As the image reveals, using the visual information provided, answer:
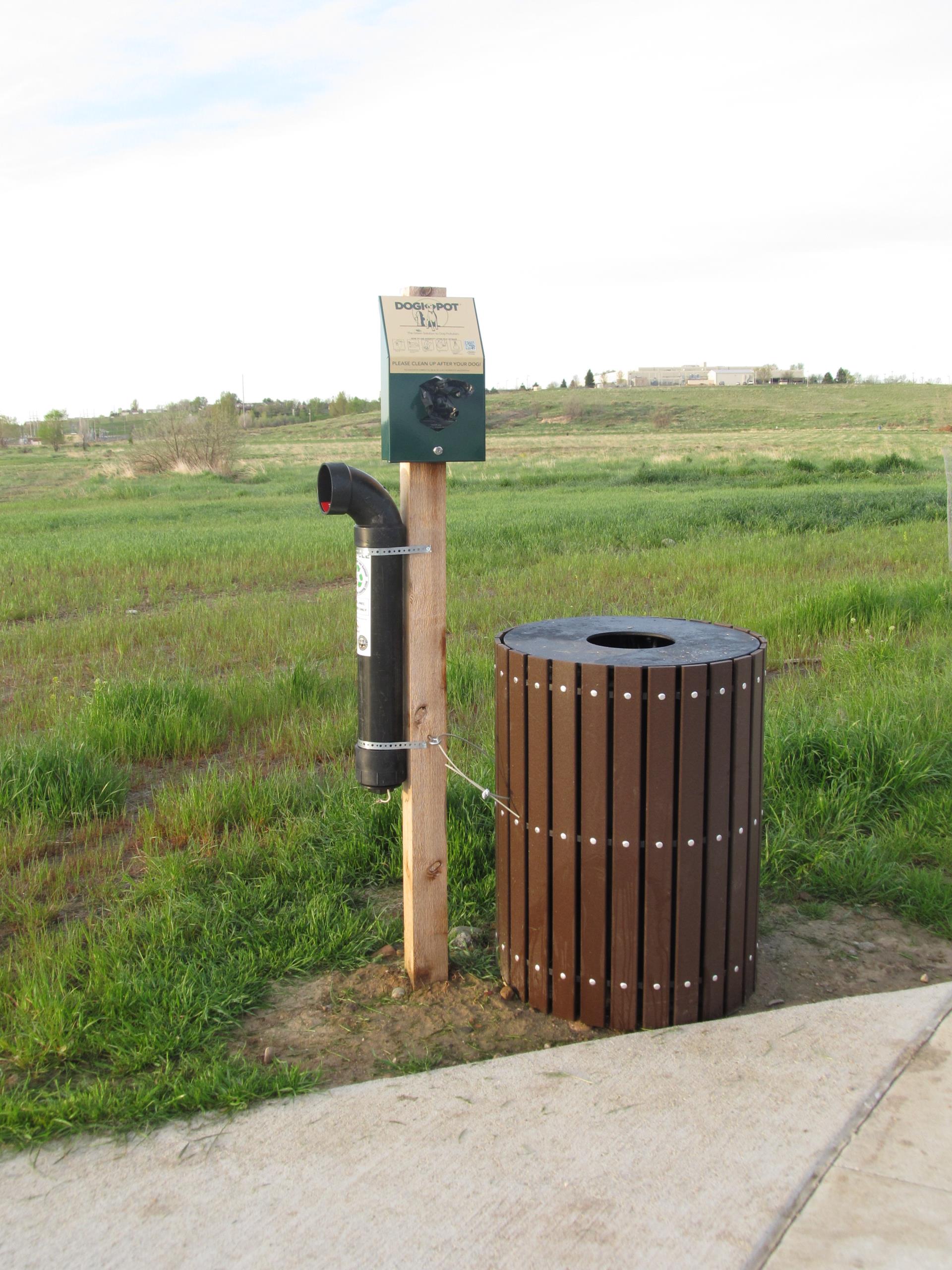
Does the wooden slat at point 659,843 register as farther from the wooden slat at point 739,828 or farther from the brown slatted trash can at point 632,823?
the wooden slat at point 739,828

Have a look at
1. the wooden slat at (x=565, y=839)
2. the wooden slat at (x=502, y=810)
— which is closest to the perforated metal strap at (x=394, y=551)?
the wooden slat at (x=502, y=810)

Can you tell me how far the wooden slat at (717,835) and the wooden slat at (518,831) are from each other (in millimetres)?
520

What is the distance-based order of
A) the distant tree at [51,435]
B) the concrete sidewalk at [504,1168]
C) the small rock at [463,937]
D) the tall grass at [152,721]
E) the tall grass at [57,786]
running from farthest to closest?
the distant tree at [51,435] → the tall grass at [152,721] → the tall grass at [57,786] → the small rock at [463,937] → the concrete sidewalk at [504,1168]

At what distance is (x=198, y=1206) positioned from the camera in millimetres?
2229

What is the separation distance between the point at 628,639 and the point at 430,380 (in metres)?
1.07

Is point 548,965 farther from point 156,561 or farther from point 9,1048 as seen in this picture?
point 156,561

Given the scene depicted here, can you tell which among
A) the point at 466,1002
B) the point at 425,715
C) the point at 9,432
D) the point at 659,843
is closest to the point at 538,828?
the point at 659,843

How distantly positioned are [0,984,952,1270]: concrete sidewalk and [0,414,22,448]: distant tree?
316 feet

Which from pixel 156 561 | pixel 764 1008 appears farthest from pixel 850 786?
pixel 156 561

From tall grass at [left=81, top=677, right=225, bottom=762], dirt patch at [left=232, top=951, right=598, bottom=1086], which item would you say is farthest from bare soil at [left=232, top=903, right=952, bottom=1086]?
tall grass at [left=81, top=677, right=225, bottom=762]

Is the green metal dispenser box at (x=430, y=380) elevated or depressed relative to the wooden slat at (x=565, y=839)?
elevated

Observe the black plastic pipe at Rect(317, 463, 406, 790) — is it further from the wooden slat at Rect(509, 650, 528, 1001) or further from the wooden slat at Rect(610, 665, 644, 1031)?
the wooden slat at Rect(610, 665, 644, 1031)

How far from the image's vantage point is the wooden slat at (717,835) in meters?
2.85

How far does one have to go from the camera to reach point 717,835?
9.61 feet
